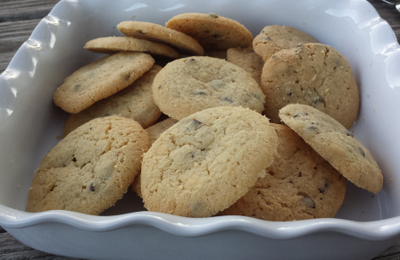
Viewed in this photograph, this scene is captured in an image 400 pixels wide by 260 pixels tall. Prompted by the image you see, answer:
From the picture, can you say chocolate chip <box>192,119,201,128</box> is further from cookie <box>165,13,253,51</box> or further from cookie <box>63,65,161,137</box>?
cookie <box>165,13,253,51</box>

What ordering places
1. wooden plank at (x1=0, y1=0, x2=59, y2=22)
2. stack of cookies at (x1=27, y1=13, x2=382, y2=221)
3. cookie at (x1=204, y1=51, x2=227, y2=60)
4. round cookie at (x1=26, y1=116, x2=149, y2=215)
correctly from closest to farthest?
stack of cookies at (x1=27, y1=13, x2=382, y2=221), round cookie at (x1=26, y1=116, x2=149, y2=215), cookie at (x1=204, y1=51, x2=227, y2=60), wooden plank at (x1=0, y1=0, x2=59, y2=22)

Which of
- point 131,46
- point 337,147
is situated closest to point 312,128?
point 337,147

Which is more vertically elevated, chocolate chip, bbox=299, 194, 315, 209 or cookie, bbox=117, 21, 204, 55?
cookie, bbox=117, 21, 204, 55

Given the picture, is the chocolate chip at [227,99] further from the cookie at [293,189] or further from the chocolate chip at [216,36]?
the chocolate chip at [216,36]

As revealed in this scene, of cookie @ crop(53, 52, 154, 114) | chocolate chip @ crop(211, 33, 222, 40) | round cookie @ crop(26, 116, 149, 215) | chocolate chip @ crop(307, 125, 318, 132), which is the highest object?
chocolate chip @ crop(211, 33, 222, 40)

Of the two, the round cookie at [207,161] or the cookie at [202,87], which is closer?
the round cookie at [207,161]

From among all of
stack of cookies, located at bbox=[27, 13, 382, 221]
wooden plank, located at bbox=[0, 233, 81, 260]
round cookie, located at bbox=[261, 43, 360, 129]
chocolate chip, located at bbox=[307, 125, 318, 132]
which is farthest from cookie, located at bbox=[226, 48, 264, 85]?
wooden plank, located at bbox=[0, 233, 81, 260]

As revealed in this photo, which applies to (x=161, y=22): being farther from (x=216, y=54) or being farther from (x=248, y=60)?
(x=248, y=60)

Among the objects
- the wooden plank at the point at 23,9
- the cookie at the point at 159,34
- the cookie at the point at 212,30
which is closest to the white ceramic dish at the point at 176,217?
the cookie at the point at 212,30

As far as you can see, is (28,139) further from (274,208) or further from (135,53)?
(274,208)
